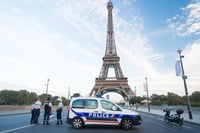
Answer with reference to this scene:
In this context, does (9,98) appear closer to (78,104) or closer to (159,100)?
(78,104)

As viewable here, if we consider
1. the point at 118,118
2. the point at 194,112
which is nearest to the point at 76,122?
the point at 118,118

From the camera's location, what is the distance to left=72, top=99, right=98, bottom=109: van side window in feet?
24.0

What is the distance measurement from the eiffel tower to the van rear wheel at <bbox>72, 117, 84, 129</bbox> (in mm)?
36700

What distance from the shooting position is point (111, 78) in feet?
157

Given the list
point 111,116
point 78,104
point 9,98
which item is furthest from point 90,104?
point 9,98

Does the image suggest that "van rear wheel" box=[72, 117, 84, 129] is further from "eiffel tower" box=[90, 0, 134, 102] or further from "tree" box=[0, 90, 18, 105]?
"tree" box=[0, 90, 18, 105]

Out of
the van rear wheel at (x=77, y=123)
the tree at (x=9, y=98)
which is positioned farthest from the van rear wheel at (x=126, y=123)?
the tree at (x=9, y=98)

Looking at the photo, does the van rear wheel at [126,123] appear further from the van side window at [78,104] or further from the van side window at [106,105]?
the van side window at [78,104]

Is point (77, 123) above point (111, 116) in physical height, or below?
below

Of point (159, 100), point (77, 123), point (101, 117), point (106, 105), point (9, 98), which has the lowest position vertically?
point (159, 100)

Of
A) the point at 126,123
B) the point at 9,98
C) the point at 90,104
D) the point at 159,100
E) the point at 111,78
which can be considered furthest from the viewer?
the point at 159,100

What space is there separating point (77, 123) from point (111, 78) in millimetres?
41141

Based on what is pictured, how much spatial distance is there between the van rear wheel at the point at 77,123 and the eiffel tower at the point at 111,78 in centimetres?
3670

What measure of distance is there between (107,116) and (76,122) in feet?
5.54
